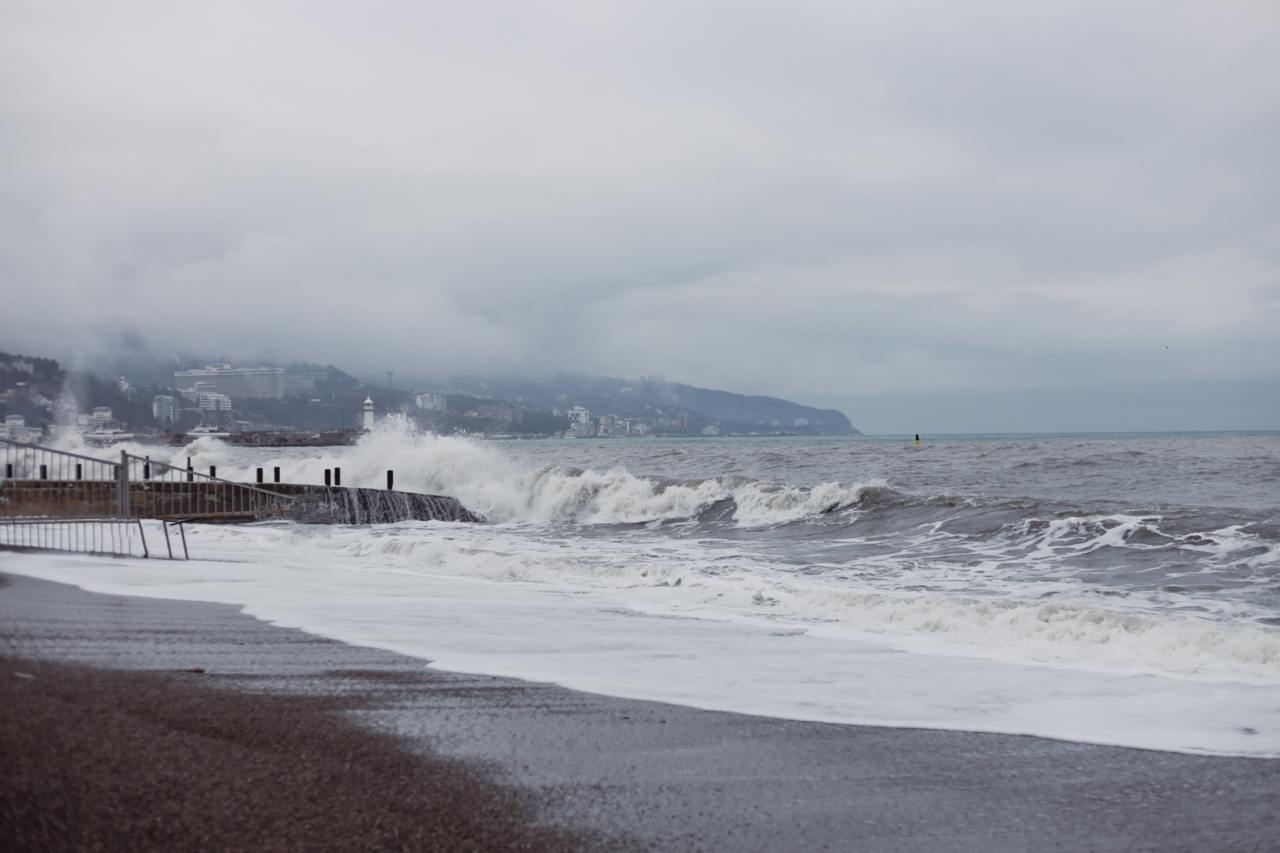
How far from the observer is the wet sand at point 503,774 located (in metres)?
3.24

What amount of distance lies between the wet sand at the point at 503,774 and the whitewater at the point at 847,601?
2.05ft

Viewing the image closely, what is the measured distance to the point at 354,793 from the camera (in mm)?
3592

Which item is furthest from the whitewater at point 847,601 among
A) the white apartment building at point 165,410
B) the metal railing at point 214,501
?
the white apartment building at point 165,410

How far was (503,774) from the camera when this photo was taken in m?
4.03

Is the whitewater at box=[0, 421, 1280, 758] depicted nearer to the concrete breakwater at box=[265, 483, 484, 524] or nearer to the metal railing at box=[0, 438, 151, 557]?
the metal railing at box=[0, 438, 151, 557]

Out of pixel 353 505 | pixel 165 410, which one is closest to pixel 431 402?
pixel 165 410

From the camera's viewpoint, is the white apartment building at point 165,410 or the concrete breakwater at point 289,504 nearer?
the concrete breakwater at point 289,504

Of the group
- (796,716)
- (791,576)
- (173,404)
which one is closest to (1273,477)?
(791,576)

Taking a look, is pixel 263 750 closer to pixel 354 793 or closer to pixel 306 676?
pixel 354 793

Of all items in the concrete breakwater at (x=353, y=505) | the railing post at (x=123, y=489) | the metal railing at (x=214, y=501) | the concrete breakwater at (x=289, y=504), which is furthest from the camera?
the concrete breakwater at (x=353, y=505)

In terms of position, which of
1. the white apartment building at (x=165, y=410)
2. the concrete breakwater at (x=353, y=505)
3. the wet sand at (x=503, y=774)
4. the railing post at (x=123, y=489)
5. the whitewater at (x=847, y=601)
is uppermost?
the white apartment building at (x=165, y=410)

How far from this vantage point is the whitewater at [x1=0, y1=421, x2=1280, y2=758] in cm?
607

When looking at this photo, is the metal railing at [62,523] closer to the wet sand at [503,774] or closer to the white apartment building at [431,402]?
the wet sand at [503,774]

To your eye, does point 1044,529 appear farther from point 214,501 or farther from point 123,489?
point 214,501
